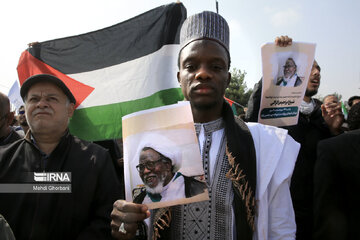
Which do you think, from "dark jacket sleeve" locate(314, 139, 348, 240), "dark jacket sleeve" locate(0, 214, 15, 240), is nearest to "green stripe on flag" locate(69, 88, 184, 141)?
"dark jacket sleeve" locate(314, 139, 348, 240)

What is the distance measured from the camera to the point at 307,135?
289cm

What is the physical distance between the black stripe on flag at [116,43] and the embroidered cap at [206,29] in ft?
6.22

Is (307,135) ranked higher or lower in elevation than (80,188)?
higher

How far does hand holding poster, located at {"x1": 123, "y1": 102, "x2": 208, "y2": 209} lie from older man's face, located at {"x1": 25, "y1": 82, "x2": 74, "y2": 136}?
→ 112 cm

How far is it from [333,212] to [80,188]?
156cm

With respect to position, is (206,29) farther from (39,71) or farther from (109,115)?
(39,71)

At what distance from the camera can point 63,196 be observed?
187cm

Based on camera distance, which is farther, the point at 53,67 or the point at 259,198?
the point at 53,67

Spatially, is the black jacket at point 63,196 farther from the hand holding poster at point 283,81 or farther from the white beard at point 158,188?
the hand holding poster at point 283,81

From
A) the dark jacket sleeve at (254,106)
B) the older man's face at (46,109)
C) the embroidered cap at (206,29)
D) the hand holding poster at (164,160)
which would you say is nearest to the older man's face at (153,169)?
the hand holding poster at (164,160)

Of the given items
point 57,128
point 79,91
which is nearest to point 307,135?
point 57,128

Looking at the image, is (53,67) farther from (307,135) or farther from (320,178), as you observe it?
(320,178)

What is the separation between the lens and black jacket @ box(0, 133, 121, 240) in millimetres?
1776

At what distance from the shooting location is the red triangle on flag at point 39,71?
3.75 m
